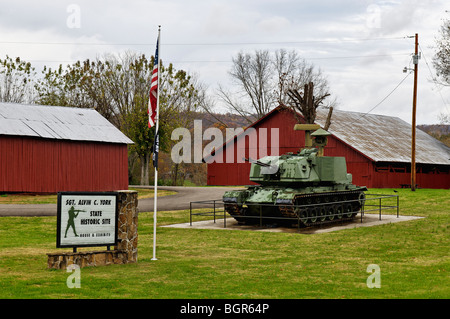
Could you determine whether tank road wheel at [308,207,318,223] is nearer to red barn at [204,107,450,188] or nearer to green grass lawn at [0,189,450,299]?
green grass lawn at [0,189,450,299]

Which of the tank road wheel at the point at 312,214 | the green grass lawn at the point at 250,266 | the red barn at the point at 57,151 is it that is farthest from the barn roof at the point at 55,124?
the tank road wheel at the point at 312,214

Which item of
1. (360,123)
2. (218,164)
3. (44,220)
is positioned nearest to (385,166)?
(360,123)

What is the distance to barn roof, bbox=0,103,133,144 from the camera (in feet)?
115

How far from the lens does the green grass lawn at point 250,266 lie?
382 inches

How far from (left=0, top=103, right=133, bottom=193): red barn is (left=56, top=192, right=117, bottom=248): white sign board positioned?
22.9m

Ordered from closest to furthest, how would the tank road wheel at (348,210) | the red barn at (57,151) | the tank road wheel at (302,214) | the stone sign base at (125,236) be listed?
the stone sign base at (125,236)
the tank road wheel at (302,214)
the tank road wheel at (348,210)
the red barn at (57,151)

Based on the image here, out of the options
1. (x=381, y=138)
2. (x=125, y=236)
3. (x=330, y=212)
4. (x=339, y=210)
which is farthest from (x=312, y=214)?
(x=381, y=138)

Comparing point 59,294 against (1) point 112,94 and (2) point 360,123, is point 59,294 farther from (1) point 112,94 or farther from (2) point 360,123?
(1) point 112,94

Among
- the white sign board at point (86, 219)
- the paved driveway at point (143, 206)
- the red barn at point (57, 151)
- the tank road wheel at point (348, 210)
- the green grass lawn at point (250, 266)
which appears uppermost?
the red barn at point (57, 151)

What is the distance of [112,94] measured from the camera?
59.1m

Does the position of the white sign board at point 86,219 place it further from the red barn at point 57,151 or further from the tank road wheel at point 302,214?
the red barn at point 57,151

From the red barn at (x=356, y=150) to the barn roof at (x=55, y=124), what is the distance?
38.7ft

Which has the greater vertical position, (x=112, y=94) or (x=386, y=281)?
(x=112, y=94)
